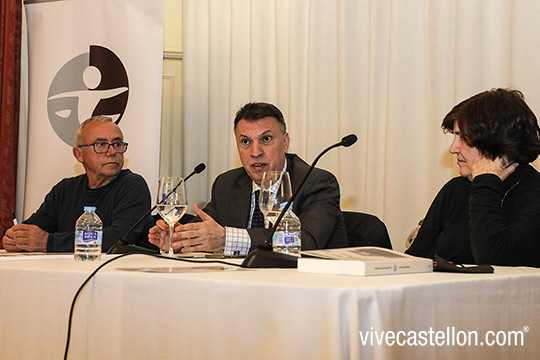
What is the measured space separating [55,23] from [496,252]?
121 inches

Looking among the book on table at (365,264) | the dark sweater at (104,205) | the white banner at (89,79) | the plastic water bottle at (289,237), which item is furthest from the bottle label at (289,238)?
the white banner at (89,79)

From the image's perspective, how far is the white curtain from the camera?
328 cm

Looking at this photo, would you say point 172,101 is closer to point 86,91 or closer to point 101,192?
point 86,91

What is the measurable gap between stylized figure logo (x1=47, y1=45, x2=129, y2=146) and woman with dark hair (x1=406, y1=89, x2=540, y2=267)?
6.93ft

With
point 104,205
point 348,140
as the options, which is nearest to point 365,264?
point 348,140

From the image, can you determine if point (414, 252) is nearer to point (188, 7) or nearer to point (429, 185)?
point (429, 185)

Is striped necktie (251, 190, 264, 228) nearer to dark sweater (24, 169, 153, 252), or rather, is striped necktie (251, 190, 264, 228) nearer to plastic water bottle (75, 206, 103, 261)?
dark sweater (24, 169, 153, 252)

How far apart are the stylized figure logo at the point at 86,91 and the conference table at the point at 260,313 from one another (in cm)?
234

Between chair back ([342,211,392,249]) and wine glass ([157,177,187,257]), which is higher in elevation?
wine glass ([157,177,187,257])

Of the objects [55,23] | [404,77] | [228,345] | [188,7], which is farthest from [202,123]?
[228,345]

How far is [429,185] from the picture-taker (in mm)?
3451

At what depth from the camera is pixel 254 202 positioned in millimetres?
2893

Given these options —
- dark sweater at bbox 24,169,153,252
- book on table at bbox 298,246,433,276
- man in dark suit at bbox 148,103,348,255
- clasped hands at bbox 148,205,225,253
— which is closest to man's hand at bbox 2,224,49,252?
dark sweater at bbox 24,169,153,252

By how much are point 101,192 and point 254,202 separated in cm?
86
